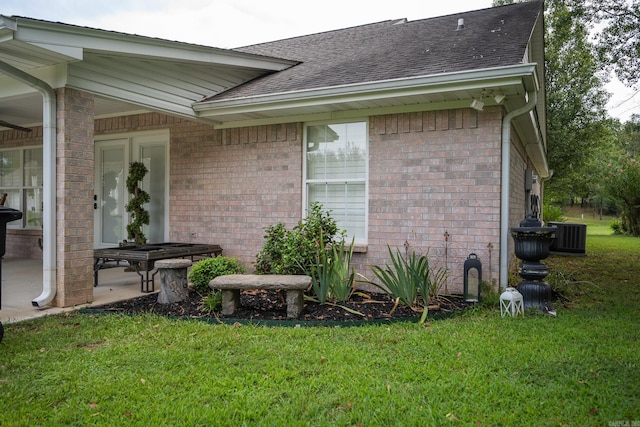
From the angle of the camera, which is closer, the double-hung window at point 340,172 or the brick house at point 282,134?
the brick house at point 282,134

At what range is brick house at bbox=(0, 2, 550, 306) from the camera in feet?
16.3

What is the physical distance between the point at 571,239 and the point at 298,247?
979cm

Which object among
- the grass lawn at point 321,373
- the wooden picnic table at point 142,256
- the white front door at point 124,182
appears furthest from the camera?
the white front door at point 124,182

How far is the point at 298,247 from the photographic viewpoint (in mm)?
5406

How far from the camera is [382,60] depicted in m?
6.70

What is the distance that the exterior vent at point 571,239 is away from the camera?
39.2 feet

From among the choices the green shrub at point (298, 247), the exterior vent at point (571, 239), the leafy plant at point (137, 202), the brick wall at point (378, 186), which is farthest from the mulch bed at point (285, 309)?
the exterior vent at point (571, 239)

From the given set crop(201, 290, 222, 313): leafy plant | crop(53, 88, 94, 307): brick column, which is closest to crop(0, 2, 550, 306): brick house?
crop(53, 88, 94, 307): brick column

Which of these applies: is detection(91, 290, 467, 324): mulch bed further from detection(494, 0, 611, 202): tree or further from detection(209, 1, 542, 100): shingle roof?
detection(494, 0, 611, 202): tree

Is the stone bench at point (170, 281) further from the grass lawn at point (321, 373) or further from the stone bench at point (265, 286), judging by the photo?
the stone bench at point (265, 286)

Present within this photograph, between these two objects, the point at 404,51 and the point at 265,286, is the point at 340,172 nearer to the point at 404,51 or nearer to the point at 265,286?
the point at 404,51

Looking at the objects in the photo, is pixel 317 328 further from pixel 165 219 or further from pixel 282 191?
pixel 165 219

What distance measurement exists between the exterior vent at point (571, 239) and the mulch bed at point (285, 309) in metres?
8.27

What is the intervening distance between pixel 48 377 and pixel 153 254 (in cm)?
287
